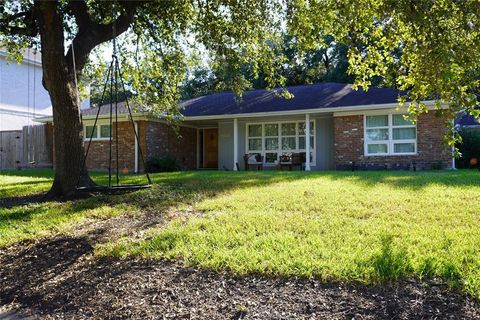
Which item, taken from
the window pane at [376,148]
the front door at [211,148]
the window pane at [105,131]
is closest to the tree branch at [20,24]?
the window pane at [105,131]

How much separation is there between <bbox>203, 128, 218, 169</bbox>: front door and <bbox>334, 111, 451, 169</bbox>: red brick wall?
772 cm

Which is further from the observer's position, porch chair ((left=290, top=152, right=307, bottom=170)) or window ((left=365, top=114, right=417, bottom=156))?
porch chair ((left=290, top=152, right=307, bottom=170))

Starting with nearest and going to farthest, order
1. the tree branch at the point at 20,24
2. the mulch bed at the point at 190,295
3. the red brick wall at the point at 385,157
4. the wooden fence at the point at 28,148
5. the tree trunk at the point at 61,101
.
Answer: the mulch bed at the point at 190,295 < the tree trunk at the point at 61,101 < the tree branch at the point at 20,24 < the red brick wall at the point at 385,157 < the wooden fence at the point at 28,148

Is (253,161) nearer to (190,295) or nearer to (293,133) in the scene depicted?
(293,133)

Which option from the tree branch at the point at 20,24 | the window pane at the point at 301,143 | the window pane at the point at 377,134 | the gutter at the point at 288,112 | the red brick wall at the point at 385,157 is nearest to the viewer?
the tree branch at the point at 20,24

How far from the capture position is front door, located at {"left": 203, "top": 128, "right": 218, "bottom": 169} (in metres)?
23.0

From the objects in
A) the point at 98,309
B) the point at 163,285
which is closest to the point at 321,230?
the point at 163,285

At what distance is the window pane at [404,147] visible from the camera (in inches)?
651

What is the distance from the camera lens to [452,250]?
466 centimetres

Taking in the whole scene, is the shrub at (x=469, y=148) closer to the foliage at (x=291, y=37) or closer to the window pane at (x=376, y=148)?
the window pane at (x=376, y=148)

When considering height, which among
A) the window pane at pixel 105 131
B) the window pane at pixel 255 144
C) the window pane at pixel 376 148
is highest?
the window pane at pixel 105 131

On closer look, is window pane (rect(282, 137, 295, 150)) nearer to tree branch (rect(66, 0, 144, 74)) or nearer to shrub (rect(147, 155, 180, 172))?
shrub (rect(147, 155, 180, 172))

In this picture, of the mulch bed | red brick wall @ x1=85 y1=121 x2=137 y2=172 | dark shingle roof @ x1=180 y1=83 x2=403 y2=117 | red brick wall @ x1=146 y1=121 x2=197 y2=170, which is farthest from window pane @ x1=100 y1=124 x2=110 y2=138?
the mulch bed

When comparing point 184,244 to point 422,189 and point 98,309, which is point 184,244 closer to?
point 98,309
